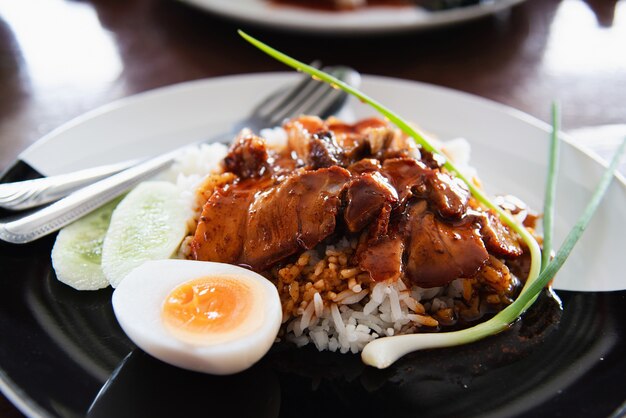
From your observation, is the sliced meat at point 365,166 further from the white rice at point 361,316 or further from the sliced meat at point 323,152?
the white rice at point 361,316

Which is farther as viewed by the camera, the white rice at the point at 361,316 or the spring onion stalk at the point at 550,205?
the spring onion stalk at the point at 550,205

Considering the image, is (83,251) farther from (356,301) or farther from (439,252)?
(439,252)

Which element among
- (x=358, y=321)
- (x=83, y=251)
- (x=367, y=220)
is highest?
(x=367, y=220)

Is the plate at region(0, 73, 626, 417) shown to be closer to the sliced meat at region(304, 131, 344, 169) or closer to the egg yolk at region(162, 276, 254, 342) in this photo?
the egg yolk at region(162, 276, 254, 342)

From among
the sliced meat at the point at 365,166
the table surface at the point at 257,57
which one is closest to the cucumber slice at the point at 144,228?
the sliced meat at the point at 365,166

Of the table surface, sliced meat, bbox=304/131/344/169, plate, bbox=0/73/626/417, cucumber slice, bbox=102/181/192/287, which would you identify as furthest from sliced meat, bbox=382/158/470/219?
the table surface

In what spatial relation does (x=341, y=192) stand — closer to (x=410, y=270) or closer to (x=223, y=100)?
(x=410, y=270)

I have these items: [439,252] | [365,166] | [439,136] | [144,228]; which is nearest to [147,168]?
[144,228]

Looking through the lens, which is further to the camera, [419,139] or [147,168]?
[147,168]
